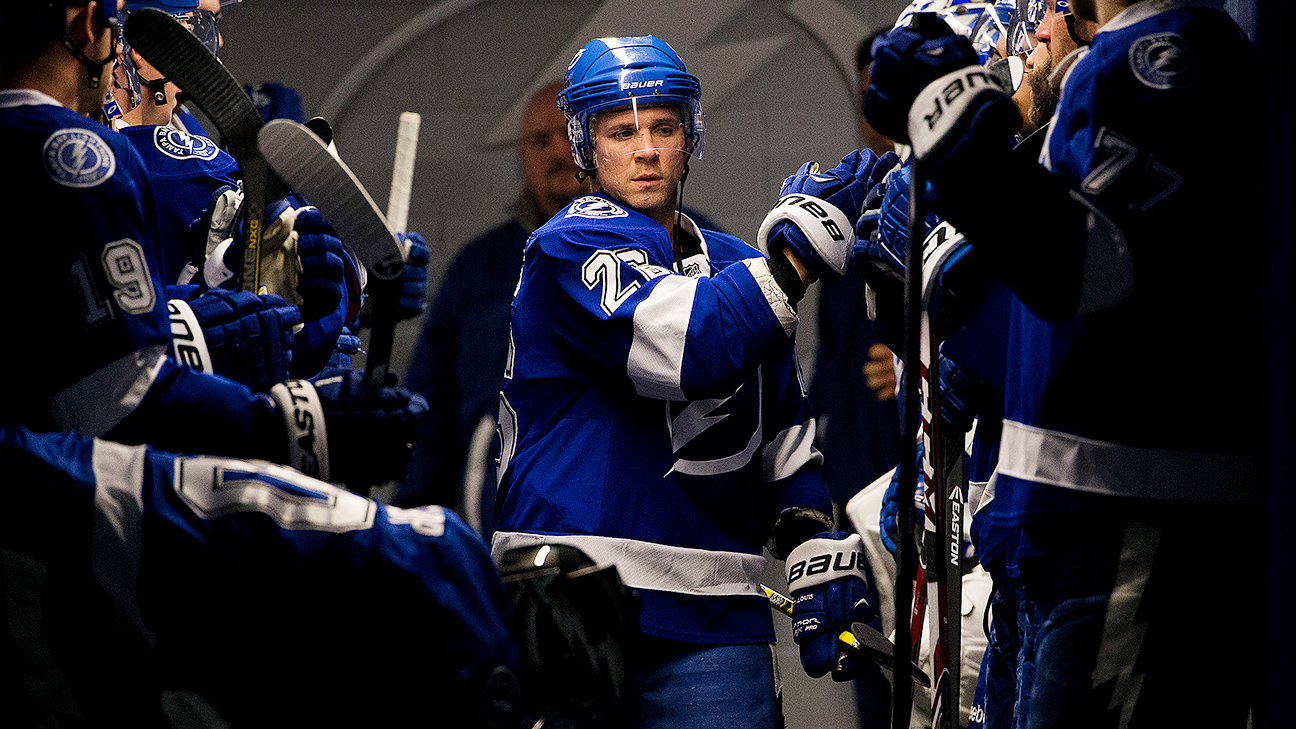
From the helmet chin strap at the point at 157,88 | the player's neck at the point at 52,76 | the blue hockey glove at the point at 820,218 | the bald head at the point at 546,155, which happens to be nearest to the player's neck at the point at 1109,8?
the blue hockey glove at the point at 820,218

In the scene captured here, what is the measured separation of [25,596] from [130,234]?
498 millimetres

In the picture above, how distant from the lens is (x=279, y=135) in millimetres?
1751

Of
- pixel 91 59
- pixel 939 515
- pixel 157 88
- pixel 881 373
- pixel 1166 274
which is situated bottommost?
pixel 881 373

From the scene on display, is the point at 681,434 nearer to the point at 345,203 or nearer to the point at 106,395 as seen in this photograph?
the point at 345,203

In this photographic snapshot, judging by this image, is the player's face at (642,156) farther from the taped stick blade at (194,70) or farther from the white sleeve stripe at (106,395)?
the white sleeve stripe at (106,395)

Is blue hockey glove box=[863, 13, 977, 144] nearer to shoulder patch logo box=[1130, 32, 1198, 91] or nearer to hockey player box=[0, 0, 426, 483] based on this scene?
shoulder patch logo box=[1130, 32, 1198, 91]

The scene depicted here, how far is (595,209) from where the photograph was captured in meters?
2.66

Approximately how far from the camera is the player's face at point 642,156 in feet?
9.03

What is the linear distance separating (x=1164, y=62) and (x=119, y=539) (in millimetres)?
1230

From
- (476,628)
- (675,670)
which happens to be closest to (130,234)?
(476,628)

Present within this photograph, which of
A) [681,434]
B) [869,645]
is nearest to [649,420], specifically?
[681,434]

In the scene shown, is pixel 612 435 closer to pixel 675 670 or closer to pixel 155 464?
pixel 675 670

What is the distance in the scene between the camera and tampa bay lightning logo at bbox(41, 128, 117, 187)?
171cm

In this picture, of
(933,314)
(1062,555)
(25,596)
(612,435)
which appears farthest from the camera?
(612,435)
